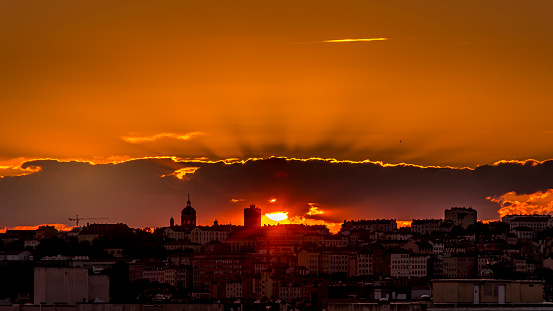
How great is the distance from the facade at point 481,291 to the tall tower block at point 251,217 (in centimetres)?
16733

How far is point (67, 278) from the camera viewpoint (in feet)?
102

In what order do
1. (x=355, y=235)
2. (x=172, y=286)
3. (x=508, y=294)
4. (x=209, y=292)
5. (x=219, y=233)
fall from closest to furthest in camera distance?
(x=508, y=294)
(x=209, y=292)
(x=172, y=286)
(x=355, y=235)
(x=219, y=233)

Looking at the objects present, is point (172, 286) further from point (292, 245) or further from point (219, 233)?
point (219, 233)

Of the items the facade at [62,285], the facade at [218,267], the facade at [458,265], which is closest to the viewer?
the facade at [62,285]

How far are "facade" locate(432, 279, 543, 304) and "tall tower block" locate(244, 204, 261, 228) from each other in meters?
167

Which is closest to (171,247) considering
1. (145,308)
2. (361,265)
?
(361,265)

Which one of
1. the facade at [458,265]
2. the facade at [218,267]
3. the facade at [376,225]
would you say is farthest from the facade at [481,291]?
the facade at [376,225]

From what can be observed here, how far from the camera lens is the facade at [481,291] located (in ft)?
74.7

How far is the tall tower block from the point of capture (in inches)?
7534

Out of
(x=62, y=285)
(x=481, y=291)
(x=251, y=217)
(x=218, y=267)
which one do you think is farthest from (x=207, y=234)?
(x=481, y=291)

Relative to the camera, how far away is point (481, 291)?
22766 millimetres

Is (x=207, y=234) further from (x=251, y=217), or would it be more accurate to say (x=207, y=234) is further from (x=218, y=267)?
(x=218, y=267)

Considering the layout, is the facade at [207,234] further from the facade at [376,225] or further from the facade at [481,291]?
the facade at [481,291]

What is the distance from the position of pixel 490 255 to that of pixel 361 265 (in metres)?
13.2
